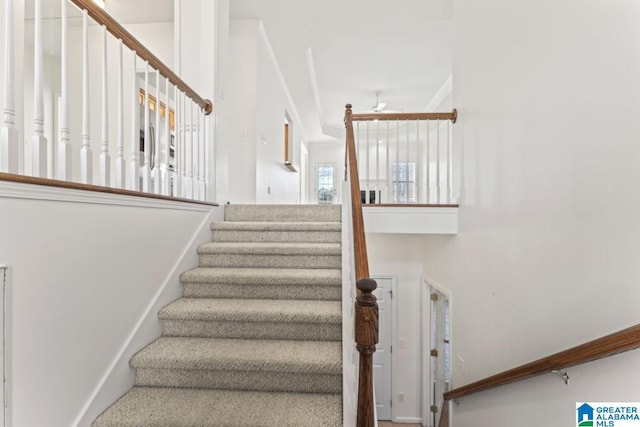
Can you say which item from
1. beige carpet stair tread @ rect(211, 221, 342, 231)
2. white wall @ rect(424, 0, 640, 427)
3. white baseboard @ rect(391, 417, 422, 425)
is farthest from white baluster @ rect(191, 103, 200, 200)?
white baseboard @ rect(391, 417, 422, 425)

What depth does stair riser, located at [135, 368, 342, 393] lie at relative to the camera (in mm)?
1681

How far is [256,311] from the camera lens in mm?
1974

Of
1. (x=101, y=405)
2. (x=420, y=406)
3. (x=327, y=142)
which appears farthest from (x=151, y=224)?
(x=327, y=142)

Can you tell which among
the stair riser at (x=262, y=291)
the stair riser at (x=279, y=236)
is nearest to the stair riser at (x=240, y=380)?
the stair riser at (x=262, y=291)

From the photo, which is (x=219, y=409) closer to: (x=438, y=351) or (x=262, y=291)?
(x=262, y=291)

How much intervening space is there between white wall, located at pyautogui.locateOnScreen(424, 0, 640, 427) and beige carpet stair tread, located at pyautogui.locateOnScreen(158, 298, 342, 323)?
1.17 metres

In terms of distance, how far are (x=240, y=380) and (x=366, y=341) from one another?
100 centimetres

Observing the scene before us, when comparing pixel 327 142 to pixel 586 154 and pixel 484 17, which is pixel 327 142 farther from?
pixel 586 154

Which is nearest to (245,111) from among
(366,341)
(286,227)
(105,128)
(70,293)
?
(286,227)

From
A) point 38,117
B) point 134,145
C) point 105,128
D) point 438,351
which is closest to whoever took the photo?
point 38,117

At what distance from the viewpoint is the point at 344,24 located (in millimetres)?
4059

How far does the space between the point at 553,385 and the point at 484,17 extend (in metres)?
2.60

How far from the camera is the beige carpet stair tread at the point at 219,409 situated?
145cm

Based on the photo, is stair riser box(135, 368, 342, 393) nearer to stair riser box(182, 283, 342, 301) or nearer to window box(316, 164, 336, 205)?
stair riser box(182, 283, 342, 301)
